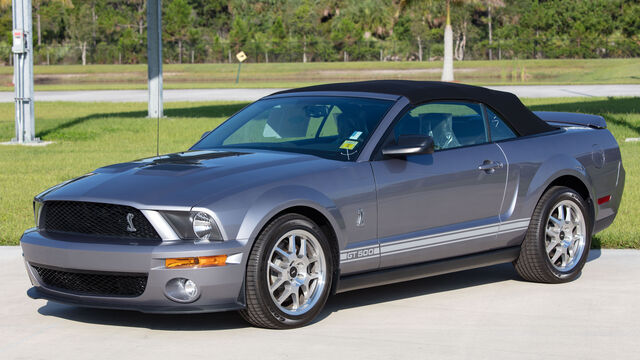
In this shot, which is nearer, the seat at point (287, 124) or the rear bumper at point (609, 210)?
the seat at point (287, 124)

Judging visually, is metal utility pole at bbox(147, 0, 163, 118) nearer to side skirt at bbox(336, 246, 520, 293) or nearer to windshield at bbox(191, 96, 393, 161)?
windshield at bbox(191, 96, 393, 161)

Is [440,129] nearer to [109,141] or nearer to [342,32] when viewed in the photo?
[109,141]

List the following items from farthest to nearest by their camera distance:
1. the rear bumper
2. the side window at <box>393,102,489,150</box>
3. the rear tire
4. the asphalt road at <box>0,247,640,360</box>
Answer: the rear bumper, the rear tire, the side window at <box>393,102,489,150</box>, the asphalt road at <box>0,247,640,360</box>

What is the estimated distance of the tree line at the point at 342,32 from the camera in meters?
73.8

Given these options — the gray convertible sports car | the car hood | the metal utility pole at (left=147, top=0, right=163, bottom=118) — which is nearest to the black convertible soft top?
the gray convertible sports car

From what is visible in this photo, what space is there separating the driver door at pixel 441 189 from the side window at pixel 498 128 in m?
A: 0.08

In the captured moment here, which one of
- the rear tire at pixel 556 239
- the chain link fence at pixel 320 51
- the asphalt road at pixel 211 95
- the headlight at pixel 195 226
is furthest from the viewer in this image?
the chain link fence at pixel 320 51

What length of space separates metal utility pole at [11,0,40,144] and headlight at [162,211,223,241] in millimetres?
14965

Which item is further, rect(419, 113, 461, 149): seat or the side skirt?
rect(419, 113, 461, 149): seat

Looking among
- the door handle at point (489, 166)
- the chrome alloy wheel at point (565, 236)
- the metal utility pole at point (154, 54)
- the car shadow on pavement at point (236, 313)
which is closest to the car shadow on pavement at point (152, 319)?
the car shadow on pavement at point (236, 313)

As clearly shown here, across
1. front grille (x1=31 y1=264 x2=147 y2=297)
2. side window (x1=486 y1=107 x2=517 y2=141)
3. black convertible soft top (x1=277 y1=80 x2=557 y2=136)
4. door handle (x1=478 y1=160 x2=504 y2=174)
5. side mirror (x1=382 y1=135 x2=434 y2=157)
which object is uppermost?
black convertible soft top (x1=277 y1=80 x2=557 y2=136)

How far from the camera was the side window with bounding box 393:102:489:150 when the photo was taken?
714cm

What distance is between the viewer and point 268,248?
6.10 metres

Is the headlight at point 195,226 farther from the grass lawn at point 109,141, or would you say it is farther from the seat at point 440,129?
the grass lawn at point 109,141
